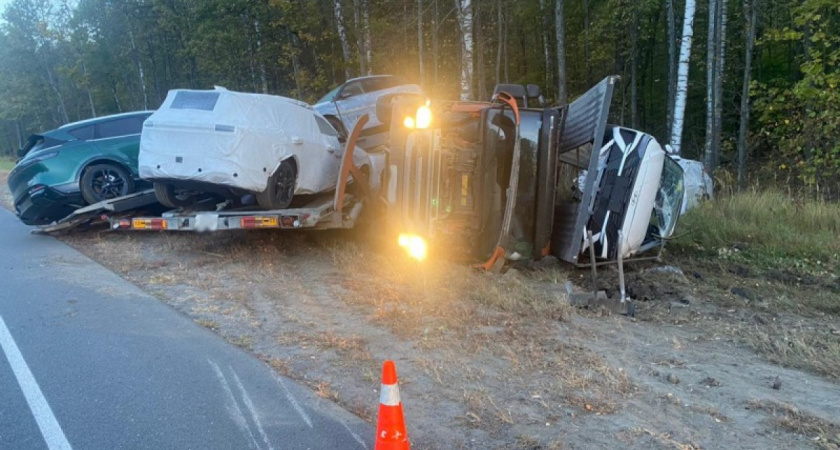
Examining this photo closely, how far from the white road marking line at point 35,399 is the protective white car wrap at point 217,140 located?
10.0 feet

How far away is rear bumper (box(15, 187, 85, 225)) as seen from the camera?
33.5 ft

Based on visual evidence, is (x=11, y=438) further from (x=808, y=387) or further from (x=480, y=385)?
(x=808, y=387)

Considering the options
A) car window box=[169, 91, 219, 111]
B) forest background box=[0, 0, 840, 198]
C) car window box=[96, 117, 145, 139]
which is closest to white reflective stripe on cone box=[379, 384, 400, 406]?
car window box=[169, 91, 219, 111]

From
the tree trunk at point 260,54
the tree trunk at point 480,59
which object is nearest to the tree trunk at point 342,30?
the tree trunk at point 480,59

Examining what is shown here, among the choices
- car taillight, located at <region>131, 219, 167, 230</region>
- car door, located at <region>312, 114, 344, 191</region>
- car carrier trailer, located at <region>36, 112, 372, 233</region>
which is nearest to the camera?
car carrier trailer, located at <region>36, 112, 372, 233</region>

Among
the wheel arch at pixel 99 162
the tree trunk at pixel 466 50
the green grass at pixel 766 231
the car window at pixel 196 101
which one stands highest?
the tree trunk at pixel 466 50

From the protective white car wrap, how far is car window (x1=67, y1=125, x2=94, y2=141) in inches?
129

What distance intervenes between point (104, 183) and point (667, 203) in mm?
9505

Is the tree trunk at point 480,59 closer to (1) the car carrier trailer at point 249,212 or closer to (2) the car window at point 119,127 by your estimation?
(1) the car carrier trailer at point 249,212

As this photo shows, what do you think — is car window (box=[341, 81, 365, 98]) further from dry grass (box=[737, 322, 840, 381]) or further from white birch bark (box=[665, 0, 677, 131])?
white birch bark (box=[665, 0, 677, 131])

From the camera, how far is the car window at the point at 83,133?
10570 mm

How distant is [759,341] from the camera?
5.11 metres

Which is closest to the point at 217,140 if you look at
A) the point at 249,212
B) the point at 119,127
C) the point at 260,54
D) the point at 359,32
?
the point at 249,212

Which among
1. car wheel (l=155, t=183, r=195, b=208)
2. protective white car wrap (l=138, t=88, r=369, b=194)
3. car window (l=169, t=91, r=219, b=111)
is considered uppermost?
car window (l=169, t=91, r=219, b=111)
